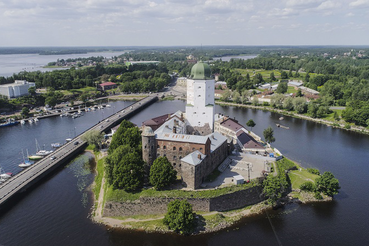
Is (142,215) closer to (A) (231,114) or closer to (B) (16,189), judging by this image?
(B) (16,189)

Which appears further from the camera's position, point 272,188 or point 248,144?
point 248,144

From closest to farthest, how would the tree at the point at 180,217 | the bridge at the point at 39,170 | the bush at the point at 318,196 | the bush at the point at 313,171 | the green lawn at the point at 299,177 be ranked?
the tree at the point at 180,217
the bush at the point at 318,196
the bridge at the point at 39,170
the green lawn at the point at 299,177
the bush at the point at 313,171

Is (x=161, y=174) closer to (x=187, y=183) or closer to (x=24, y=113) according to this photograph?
(x=187, y=183)

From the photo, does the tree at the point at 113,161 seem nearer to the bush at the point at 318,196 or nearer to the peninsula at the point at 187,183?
the peninsula at the point at 187,183

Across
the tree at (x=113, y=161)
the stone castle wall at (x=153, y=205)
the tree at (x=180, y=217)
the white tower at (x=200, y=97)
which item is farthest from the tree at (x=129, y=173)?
the white tower at (x=200, y=97)

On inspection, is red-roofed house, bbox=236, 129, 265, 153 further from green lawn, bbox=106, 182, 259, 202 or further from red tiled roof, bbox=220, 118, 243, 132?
green lawn, bbox=106, 182, 259, 202

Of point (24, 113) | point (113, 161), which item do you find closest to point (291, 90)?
point (113, 161)
